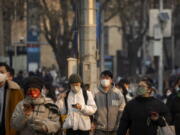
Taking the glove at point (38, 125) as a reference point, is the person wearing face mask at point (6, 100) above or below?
above

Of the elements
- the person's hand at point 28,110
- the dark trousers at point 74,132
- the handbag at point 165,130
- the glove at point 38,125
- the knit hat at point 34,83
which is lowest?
the dark trousers at point 74,132

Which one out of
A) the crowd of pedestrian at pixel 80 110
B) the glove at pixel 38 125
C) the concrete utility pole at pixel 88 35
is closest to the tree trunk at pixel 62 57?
the concrete utility pole at pixel 88 35

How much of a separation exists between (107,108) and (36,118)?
9.58 ft

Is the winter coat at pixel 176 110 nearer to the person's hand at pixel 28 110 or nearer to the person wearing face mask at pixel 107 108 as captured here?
the person wearing face mask at pixel 107 108

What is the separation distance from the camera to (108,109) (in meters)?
14.0

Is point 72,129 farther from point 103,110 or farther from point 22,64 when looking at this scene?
point 22,64

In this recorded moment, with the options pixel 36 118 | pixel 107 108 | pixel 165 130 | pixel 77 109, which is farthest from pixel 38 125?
pixel 107 108

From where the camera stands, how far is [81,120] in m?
13.2

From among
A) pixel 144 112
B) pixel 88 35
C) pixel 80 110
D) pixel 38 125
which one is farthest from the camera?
pixel 88 35

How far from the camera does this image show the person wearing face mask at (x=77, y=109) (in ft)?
43.1

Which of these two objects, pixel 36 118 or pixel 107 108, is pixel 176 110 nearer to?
pixel 107 108

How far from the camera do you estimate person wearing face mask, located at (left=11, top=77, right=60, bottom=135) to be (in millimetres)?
11156

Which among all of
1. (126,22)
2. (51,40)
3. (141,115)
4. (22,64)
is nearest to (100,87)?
(141,115)

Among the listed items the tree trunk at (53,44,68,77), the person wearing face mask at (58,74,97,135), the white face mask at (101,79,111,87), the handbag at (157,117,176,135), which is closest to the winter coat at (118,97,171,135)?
Result: the handbag at (157,117,176,135)
